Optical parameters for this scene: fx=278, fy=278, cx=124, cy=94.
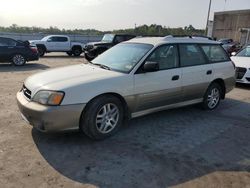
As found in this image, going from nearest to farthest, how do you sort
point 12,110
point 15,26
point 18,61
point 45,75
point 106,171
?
point 106,171, point 45,75, point 12,110, point 18,61, point 15,26

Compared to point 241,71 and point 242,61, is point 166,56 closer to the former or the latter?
point 241,71

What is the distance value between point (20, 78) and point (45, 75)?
588 cm

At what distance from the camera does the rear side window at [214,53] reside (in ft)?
20.3

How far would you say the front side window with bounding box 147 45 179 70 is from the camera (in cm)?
510

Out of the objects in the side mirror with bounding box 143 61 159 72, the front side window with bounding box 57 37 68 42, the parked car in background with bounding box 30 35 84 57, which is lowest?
the parked car in background with bounding box 30 35 84 57

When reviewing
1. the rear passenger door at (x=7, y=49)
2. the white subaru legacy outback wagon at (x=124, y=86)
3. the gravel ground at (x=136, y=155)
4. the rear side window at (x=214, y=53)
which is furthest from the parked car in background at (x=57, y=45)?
the rear side window at (x=214, y=53)

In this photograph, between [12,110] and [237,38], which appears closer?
[12,110]

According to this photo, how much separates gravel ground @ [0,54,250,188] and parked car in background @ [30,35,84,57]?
15.7m

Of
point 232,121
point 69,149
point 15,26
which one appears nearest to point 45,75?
point 69,149

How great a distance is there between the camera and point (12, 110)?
5910 mm

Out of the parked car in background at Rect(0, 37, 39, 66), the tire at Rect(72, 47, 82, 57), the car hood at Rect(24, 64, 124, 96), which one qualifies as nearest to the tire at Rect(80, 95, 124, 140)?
the car hood at Rect(24, 64, 124, 96)

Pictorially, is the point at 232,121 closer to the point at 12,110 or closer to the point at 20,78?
the point at 12,110

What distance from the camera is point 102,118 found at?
174 inches

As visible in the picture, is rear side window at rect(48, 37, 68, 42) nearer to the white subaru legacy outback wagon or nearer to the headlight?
the white subaru legacy outback wagon
